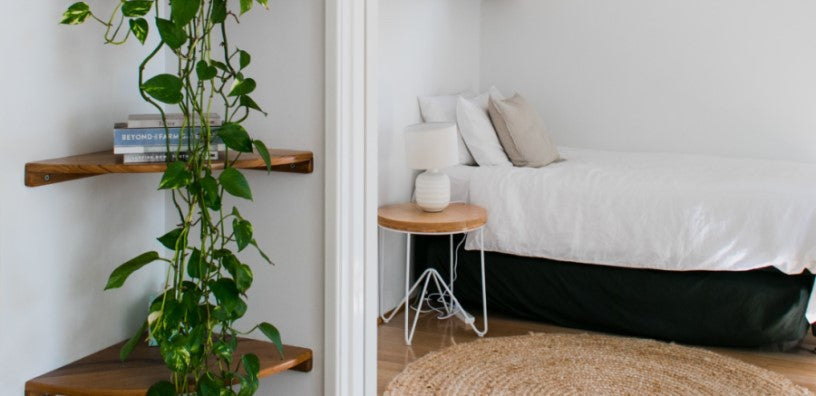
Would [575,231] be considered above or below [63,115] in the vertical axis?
below

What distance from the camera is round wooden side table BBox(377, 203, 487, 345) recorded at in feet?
11.2

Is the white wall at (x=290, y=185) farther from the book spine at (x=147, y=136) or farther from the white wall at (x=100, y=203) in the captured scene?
the book spine at (x=147, y=136)

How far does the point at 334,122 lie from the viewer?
1879 millimetres

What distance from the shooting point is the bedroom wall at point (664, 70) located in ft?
15.5

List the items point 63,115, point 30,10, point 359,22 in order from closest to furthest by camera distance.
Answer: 1. point 30,10
2. point 63,115
3. point 359,22

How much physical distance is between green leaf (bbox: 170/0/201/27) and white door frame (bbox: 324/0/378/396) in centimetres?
39

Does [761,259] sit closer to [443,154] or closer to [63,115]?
[443,154]

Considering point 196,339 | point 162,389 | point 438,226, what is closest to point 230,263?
point 196,339

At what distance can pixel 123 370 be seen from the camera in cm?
181

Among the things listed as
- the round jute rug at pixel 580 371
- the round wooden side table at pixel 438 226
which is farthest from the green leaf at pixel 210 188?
the round wooden side table at pixel 438 226

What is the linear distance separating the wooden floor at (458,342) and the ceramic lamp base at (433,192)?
0.52 m

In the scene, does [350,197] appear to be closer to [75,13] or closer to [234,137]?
[234,137]

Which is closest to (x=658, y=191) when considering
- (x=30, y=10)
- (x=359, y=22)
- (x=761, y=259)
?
(x=761, y=259)

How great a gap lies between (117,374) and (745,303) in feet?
8.11
